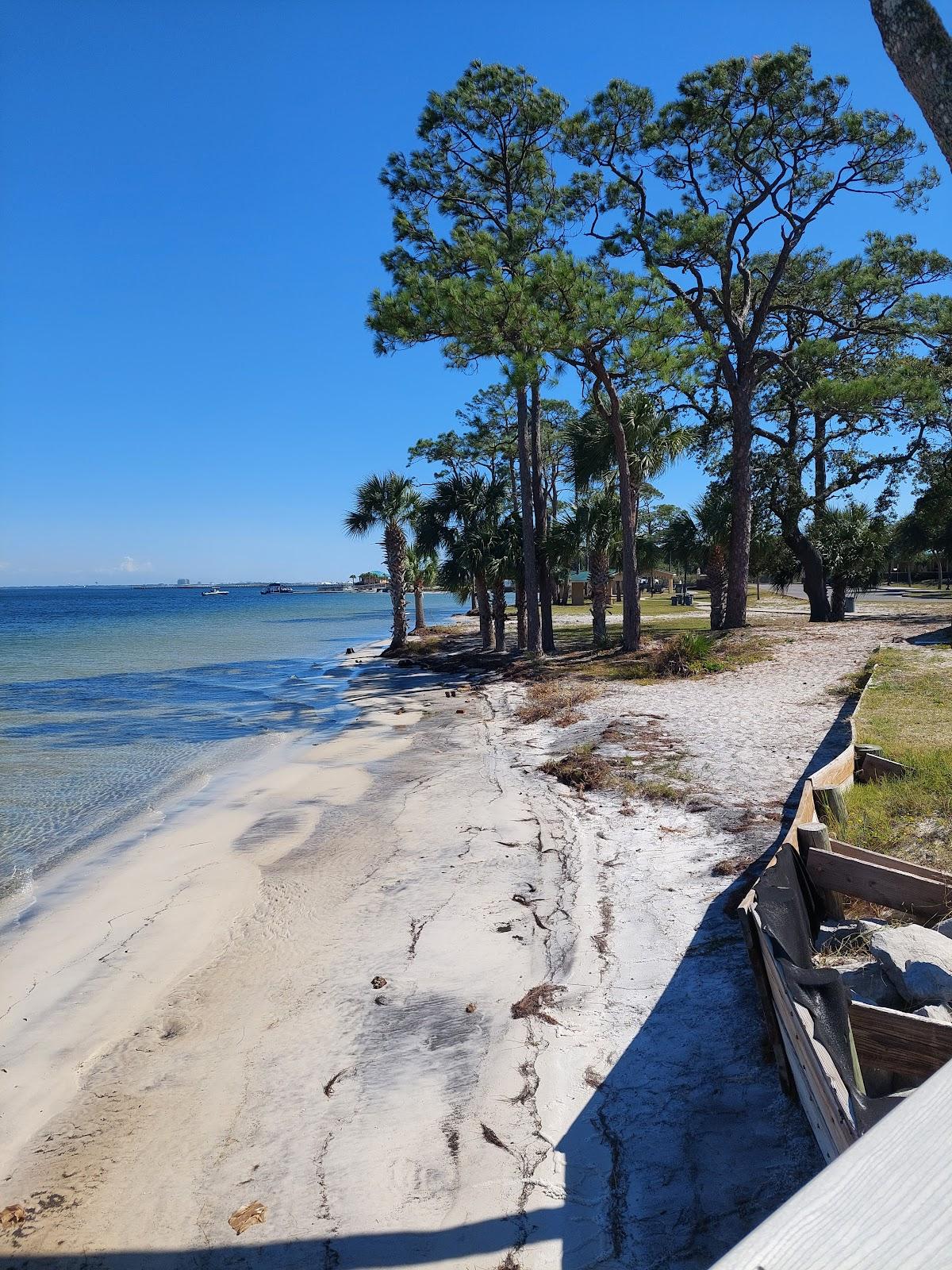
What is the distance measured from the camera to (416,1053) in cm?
481

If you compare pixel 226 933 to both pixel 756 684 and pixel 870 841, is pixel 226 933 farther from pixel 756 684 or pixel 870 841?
pixel 756 684

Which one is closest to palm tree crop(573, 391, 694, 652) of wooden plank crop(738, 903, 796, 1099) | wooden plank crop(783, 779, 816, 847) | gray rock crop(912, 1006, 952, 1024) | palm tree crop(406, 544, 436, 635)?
palm tree crop(406, 544, 436, 635)

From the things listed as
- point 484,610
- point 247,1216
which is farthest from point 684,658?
point 247,1216

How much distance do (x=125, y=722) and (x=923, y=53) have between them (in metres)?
19.2

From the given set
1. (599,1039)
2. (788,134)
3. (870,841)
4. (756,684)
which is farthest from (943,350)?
(599,1039)

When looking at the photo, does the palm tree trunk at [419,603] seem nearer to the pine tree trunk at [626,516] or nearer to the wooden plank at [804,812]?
the pine tree trunk at [626,516]

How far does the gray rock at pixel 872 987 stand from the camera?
3670mm

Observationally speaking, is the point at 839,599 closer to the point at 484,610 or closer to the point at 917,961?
the point at 484,610

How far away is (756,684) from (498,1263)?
13.8 m

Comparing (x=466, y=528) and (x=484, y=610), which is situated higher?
(x=466, y=528)

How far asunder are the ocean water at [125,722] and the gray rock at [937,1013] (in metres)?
8.86

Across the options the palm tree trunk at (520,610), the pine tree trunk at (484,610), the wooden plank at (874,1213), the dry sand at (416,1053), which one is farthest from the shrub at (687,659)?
the wooden plank at (874,1213)

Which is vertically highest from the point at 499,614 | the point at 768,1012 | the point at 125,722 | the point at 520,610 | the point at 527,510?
the point at 527,510

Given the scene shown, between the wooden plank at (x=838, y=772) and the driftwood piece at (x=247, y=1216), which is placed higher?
the wooden plank at (x=838, y=772)
